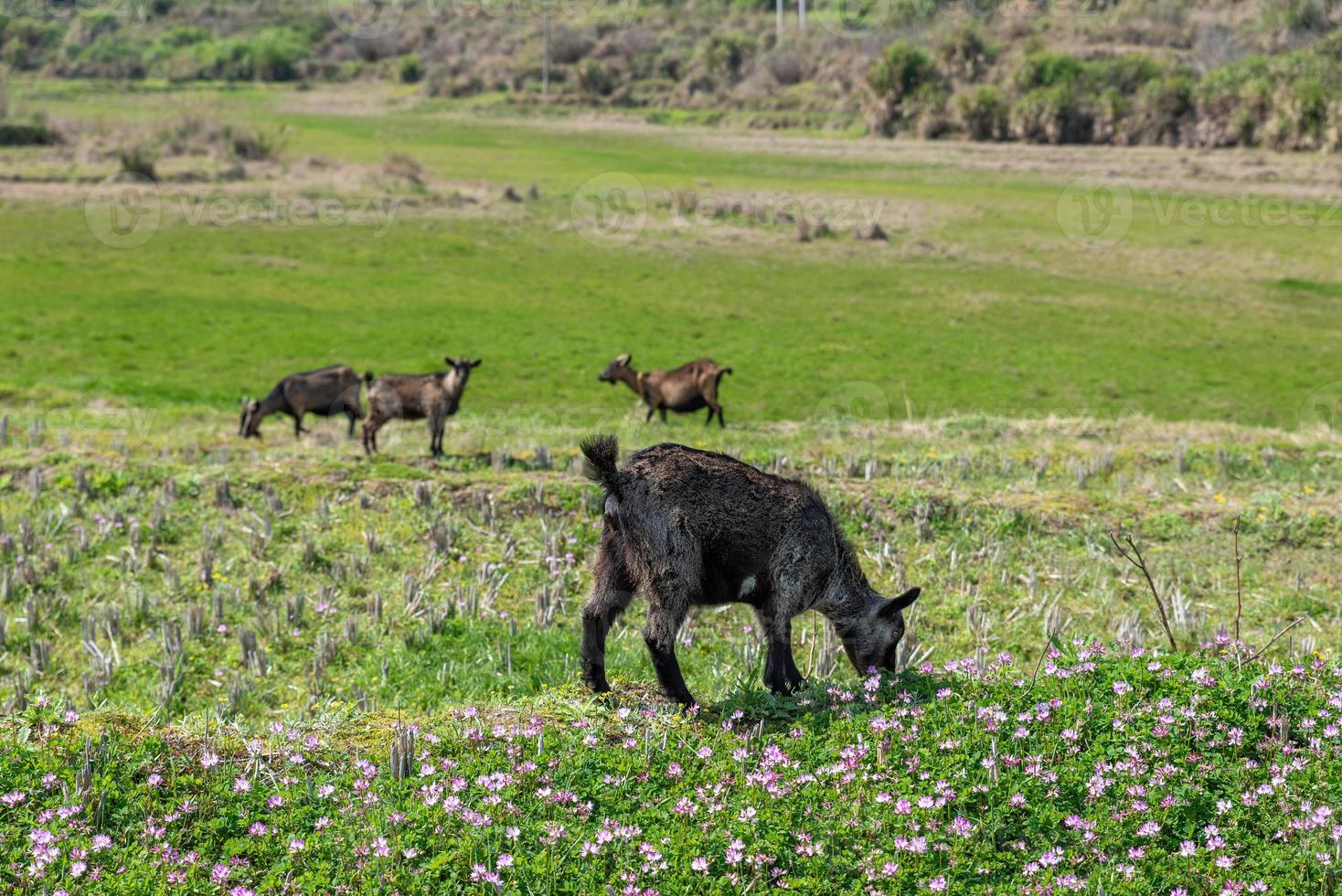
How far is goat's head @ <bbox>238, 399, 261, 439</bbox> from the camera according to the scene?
63.8 feet

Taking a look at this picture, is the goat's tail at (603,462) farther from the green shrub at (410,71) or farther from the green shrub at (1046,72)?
the green shrub at (410,71)

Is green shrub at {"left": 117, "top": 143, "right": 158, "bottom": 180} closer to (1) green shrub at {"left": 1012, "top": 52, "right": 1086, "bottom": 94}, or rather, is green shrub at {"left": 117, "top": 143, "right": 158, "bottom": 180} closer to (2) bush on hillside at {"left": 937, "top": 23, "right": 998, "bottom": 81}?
(1) green shrub at {"left": 1012, "top": 52, "right": 1086, "bottom": 94}

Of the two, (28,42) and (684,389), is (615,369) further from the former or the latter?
(28,42)

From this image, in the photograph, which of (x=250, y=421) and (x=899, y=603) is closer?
(x=899, y=603)

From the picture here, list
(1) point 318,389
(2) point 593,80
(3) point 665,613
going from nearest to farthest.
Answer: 1. (3) point 665,613
2. (1) point 318,389
3. (2) point 593,80

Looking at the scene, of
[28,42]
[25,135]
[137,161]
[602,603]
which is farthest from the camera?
[28,42]

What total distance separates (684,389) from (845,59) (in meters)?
83.1

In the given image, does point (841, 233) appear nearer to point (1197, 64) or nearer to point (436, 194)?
point (436, 194)

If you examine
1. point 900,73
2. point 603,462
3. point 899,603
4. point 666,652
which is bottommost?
point 666,652

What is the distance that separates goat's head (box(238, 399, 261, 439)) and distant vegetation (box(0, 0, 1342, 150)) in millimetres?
53372

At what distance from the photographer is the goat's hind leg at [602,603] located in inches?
305

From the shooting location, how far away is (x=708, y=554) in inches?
300

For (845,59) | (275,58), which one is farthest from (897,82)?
(275,58)

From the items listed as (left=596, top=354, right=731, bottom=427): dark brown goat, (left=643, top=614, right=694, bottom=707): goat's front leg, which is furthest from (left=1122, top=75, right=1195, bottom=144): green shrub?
(left=643, top=614, right=694, bottom=707): goat's front leg
